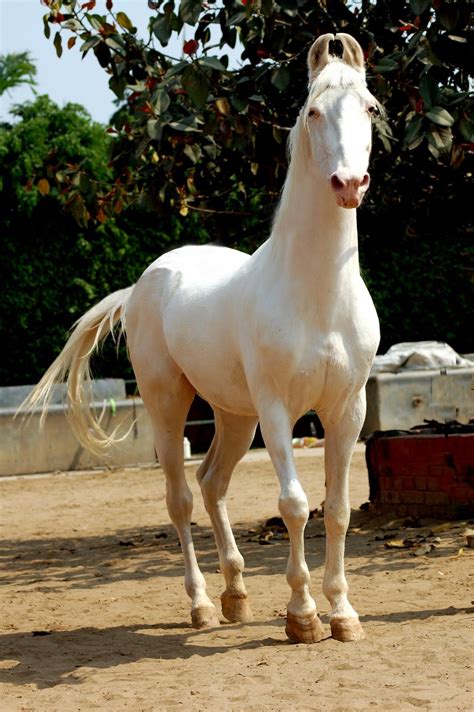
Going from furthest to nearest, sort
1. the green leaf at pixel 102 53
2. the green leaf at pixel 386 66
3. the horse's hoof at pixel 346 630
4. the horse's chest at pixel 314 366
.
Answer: the green leaf at pixel 102 53 → the green leaf at pixel 386 66 → the horse's hoof at pixel 346 630 → the horse's chest at pixel 314 366

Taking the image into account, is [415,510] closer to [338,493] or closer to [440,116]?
[338,493]

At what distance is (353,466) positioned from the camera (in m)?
11.3

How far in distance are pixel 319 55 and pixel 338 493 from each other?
1.92 meters

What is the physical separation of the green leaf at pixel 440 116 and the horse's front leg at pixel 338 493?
1.57 m

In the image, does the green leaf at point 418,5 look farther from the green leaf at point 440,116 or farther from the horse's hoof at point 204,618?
the horse's hoof at point 204,618

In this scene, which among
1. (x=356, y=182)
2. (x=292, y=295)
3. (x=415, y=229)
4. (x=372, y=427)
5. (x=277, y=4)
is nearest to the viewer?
(x=356, y=182)

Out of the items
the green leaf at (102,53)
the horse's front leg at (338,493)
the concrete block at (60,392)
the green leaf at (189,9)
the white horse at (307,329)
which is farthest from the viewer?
the concrete block at (60,392)

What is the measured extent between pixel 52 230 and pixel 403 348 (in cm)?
494

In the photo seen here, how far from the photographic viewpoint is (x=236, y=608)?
5.43m

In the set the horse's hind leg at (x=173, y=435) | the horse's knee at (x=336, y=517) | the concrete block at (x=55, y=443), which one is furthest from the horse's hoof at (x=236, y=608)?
the concrete block at (x=55, y=443)

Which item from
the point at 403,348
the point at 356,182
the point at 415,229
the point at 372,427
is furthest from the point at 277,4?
the point at 403,348

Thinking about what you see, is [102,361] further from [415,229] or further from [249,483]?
[415,229]

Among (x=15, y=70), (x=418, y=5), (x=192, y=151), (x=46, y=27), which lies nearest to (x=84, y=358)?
(x=192, y=151)

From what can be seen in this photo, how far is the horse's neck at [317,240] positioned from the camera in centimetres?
463
